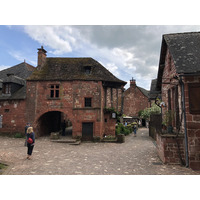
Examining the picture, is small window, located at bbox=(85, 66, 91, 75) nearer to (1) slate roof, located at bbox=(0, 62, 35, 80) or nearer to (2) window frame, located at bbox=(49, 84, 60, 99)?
(2) window frame, located at bbox=(49, 84, 60, 99)

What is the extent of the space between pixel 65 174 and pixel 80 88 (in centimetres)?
1047

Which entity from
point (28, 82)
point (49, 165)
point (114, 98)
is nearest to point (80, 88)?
point (114, 98)

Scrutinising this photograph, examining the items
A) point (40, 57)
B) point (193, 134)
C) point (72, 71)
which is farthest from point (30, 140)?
point (40, 57)

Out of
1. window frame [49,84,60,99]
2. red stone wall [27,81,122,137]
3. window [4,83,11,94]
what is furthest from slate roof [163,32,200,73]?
window [4,83,11,94]

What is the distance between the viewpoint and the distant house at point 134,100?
113 feet

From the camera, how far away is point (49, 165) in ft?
24.0

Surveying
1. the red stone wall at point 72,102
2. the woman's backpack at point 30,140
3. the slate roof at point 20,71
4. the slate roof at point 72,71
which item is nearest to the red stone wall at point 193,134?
the woman's backpack at point 30,140

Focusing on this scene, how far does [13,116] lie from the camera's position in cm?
1614

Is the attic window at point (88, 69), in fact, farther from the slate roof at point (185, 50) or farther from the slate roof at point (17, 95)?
the slate roof at point (185, 50)

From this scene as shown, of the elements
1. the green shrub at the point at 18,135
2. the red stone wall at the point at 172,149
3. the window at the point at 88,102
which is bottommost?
the green shrub at the point at 18,135

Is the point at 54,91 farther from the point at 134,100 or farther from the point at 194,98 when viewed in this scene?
the point at 134,100

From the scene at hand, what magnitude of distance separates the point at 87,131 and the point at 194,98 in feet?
33.9

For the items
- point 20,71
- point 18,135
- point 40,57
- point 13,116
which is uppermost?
point 40,57

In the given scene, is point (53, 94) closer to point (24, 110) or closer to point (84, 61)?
point (24, 110)
